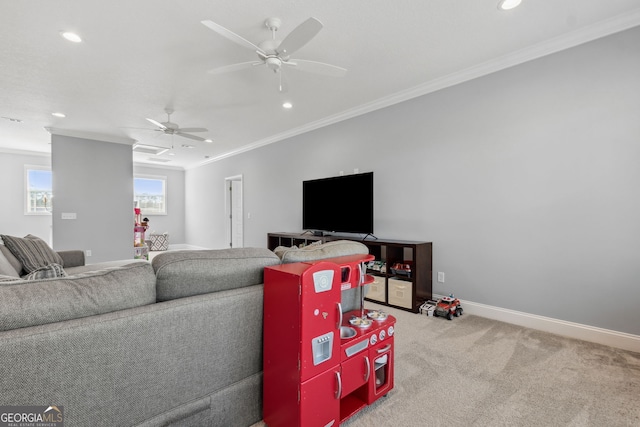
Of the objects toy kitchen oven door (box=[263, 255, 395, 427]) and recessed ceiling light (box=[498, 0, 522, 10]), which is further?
recessed ceiling light (box=[498, 0, 522, 10])

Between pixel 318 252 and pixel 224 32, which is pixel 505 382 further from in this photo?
pixel 224 32

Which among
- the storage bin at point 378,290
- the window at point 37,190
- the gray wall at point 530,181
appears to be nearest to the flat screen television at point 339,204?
the gray wall at point 530,181

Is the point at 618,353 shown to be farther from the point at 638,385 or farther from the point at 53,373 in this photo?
the point at 53,373

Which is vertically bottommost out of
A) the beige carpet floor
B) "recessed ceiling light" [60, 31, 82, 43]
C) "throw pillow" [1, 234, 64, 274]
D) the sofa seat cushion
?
the beige carpet floor

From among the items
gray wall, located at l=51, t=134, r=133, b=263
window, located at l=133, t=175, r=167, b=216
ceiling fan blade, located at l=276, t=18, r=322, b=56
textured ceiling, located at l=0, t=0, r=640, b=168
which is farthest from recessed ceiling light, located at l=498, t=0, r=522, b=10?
window, located at l=133, t=175, r=167, b=216

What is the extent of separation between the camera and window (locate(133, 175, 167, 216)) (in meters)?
8.38

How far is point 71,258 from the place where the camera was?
331 centimetres

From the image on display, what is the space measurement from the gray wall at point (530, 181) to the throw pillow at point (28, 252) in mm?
3380

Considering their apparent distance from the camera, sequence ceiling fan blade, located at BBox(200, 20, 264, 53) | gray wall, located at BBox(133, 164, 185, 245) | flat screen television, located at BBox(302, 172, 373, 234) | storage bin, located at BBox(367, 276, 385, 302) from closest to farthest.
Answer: ceiling fan blade, located at BBox(200, 20, 264, 53) → storage bin, located at BBox(367, 276, 385, 302) → flat screen television, located at BBox(302, 172, 373, 234) → gray wall, located at BBox(133, 164, 185, 245)

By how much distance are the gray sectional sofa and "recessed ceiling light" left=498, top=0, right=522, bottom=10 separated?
2393mm

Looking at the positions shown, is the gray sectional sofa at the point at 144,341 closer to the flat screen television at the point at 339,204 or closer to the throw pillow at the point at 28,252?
the throw pillow at the point at 28,252

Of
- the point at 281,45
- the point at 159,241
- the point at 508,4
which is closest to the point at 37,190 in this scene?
the point at 159,241

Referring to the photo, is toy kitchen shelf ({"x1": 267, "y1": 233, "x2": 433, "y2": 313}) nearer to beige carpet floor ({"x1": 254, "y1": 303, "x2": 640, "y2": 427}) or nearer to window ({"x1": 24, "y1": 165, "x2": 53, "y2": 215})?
beige carpet floor ({"x1": 254, "y1": 303, "x2": 640, "y2": 427})

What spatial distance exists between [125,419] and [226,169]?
6723mm
